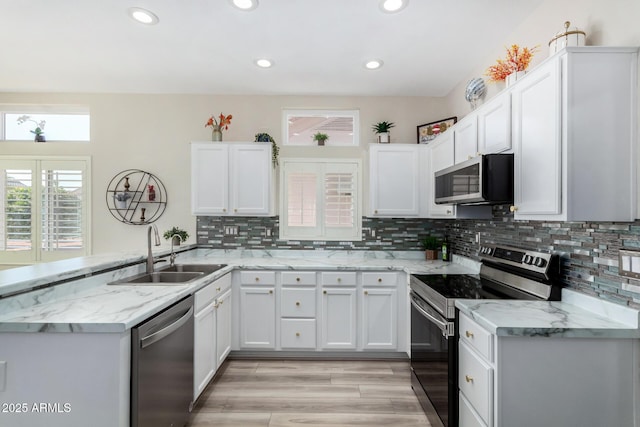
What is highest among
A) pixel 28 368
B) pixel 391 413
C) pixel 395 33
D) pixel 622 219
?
pixel 395 33

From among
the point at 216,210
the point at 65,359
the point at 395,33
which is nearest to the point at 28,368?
the point at 65,359

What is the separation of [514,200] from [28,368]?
258 centimetres

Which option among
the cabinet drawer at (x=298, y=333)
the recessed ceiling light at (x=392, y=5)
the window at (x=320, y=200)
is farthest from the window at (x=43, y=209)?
the recessed ceiling light at (x=392, y=5)

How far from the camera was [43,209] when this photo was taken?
3.53 meters

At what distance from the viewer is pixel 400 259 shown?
3.53m

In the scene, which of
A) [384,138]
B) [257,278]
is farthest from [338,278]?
[384,138]

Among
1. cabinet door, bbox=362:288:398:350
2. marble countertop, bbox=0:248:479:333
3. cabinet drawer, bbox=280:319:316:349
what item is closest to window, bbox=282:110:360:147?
marble countertop, bbox=0:248:479:333

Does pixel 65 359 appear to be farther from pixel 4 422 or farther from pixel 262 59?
pixel 262 59

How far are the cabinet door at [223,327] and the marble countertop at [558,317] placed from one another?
189 centimetres

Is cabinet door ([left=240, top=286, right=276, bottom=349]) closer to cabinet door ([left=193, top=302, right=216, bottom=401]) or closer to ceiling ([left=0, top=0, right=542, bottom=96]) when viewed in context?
cabinet door ([left=193, top=302, right=216, bottom=401])

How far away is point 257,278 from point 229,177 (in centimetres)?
111

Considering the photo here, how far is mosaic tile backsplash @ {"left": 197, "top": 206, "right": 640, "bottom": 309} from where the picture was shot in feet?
4.86

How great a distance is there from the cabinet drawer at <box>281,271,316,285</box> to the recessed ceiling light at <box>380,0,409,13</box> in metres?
2.22

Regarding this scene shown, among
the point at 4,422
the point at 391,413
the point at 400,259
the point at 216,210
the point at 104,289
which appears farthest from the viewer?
the point at 400,259
